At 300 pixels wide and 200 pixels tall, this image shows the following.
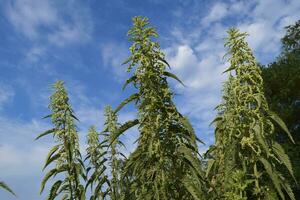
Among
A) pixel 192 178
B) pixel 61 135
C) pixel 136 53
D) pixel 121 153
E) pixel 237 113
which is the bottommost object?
pixel 192 178

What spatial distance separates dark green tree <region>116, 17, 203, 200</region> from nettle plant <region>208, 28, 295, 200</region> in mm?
777

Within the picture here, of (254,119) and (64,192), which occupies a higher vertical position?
(64,192)

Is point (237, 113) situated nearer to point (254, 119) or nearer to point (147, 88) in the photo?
point (254, 119)

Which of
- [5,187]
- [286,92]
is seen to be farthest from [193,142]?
[286,92]

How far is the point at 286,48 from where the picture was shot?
32.9 m

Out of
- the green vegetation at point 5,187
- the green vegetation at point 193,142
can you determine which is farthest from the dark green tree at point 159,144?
the green vegetation at point 5,187

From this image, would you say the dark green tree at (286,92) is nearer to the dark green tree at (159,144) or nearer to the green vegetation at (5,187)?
the dark green tree at (159,144)

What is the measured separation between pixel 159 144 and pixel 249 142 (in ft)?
5.28

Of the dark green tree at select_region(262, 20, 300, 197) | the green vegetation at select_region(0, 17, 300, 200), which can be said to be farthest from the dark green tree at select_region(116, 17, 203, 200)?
the dark green tree at select_region(262, 20, 300, 197)

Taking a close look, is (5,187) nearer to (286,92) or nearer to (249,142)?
(249,142)

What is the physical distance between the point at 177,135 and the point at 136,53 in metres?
1.52

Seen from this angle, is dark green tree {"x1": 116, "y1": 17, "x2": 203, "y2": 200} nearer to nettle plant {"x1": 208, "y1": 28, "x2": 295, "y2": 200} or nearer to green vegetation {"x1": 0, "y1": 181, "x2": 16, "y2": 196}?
nettle plant {"x1": 208, "y1": 28, "x2": 295, "y2": 200}

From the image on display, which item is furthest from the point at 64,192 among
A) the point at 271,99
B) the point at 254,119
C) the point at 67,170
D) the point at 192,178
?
the point at 271,99

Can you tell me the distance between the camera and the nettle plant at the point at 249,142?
26.1 feet
